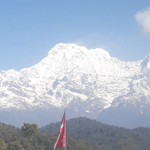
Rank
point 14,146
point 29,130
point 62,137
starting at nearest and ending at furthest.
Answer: point 62,137 → point 14,146 → point 29,130

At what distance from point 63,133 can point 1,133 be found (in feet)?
397

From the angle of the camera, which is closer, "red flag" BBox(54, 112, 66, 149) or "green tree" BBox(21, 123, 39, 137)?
"red flag" BBox(54, 112, 66, 149)

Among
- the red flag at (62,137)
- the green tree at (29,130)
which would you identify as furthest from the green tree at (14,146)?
the red flag at (62,137)

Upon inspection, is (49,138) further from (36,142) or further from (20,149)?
(20,149)

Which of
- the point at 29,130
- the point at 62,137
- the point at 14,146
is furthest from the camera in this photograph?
the point at 29,130

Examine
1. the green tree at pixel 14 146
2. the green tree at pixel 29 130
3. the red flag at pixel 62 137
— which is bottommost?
the red flag at pixel 62 137

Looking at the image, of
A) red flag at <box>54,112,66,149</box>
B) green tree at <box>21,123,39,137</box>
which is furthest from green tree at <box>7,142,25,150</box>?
red flag at <box>54,112,66,149</box>

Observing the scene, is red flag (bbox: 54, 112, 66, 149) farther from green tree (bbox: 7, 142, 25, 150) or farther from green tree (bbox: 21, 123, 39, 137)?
green tree (bbox: 21, 123, 39, 137)

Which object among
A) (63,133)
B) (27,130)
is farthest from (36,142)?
(63,133)

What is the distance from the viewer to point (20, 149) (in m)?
130

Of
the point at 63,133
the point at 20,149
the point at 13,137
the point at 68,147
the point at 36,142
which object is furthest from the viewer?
the point at 68,147

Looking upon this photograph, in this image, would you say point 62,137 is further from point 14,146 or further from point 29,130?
point 29,130

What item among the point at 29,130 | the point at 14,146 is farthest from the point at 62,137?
the point at 29,130

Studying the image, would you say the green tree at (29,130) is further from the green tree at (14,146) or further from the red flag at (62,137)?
the red flag at (62,137)
